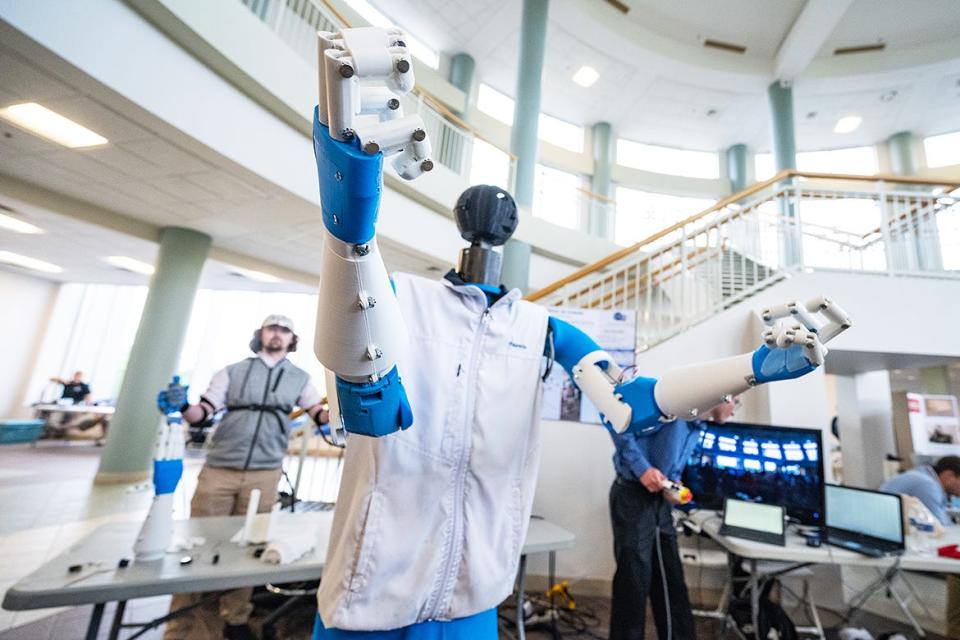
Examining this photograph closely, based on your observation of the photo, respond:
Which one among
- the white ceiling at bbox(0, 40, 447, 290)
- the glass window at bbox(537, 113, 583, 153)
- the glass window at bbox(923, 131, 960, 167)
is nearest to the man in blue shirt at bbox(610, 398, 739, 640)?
the white ceiling at bbox(0, 40, 447, 290)

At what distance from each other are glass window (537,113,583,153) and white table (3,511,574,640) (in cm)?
1020

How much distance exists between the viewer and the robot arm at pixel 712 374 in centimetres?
71

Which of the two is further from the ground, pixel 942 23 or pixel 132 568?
pixel 942 23

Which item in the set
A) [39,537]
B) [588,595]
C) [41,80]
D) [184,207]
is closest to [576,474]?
[588,595]

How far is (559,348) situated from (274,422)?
1.97 metres

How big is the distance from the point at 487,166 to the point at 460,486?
22.3 ft

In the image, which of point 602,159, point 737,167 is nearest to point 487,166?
point 602,159

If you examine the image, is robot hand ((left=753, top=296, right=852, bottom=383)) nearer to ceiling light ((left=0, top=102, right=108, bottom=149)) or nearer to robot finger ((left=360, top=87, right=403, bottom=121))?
robot finger ((left=360, top=87, right=403, bottom=121))

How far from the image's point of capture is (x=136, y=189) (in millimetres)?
4562

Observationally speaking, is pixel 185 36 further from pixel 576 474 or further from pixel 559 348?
pixel 576 474

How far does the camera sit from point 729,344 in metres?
3.59

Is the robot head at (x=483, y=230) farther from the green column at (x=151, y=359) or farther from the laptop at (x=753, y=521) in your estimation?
the green column at (x=151, y=359)

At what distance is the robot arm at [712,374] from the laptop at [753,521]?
80.0 inches

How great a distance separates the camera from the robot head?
1.02 metres
